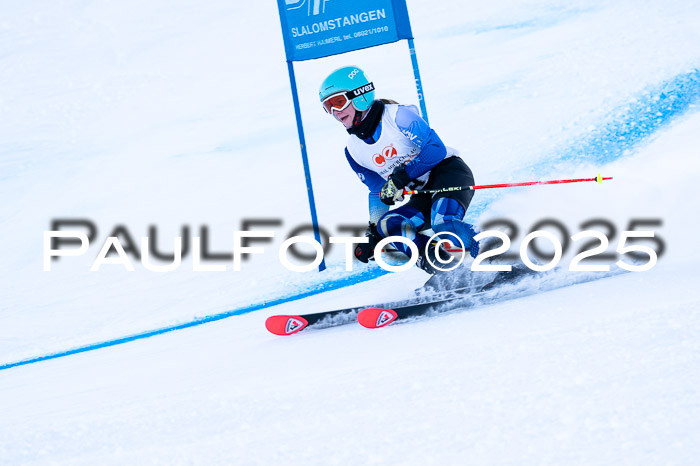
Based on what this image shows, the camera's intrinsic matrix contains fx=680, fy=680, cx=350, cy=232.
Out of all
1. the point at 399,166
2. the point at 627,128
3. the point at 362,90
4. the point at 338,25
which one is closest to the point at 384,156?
the point at 399,166

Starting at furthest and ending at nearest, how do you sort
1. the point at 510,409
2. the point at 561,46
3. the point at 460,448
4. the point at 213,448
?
the point at 561,46 < the point at 213,448 < the point at 510,409 < the point at 460,448

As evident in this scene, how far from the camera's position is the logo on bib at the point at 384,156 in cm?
351

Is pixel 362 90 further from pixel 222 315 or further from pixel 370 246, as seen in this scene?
pixel 222 315

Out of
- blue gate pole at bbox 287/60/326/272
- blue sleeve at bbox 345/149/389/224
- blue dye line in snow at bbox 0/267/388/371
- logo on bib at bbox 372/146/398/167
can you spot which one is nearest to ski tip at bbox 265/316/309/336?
blue sleeve at bbox 345/149/389/224

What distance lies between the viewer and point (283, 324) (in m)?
3.49

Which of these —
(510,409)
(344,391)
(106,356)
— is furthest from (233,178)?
(510,409)

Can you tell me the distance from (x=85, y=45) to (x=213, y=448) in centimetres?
1198

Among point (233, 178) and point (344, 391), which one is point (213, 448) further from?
point (233, 178)

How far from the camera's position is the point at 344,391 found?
230 centimetres

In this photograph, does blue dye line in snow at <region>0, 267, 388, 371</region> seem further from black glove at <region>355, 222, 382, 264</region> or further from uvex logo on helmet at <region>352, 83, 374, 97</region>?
uvex logo on helmet at <region>352, 83, 374, 97</region>

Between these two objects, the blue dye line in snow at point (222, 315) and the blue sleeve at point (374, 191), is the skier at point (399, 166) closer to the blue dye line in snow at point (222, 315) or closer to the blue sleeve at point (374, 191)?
the blue sleeve at point (374, 191)

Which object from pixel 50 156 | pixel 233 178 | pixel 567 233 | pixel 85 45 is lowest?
pixel 567 233

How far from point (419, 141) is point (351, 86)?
0.45 metres

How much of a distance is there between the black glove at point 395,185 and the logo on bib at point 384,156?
119 mm
